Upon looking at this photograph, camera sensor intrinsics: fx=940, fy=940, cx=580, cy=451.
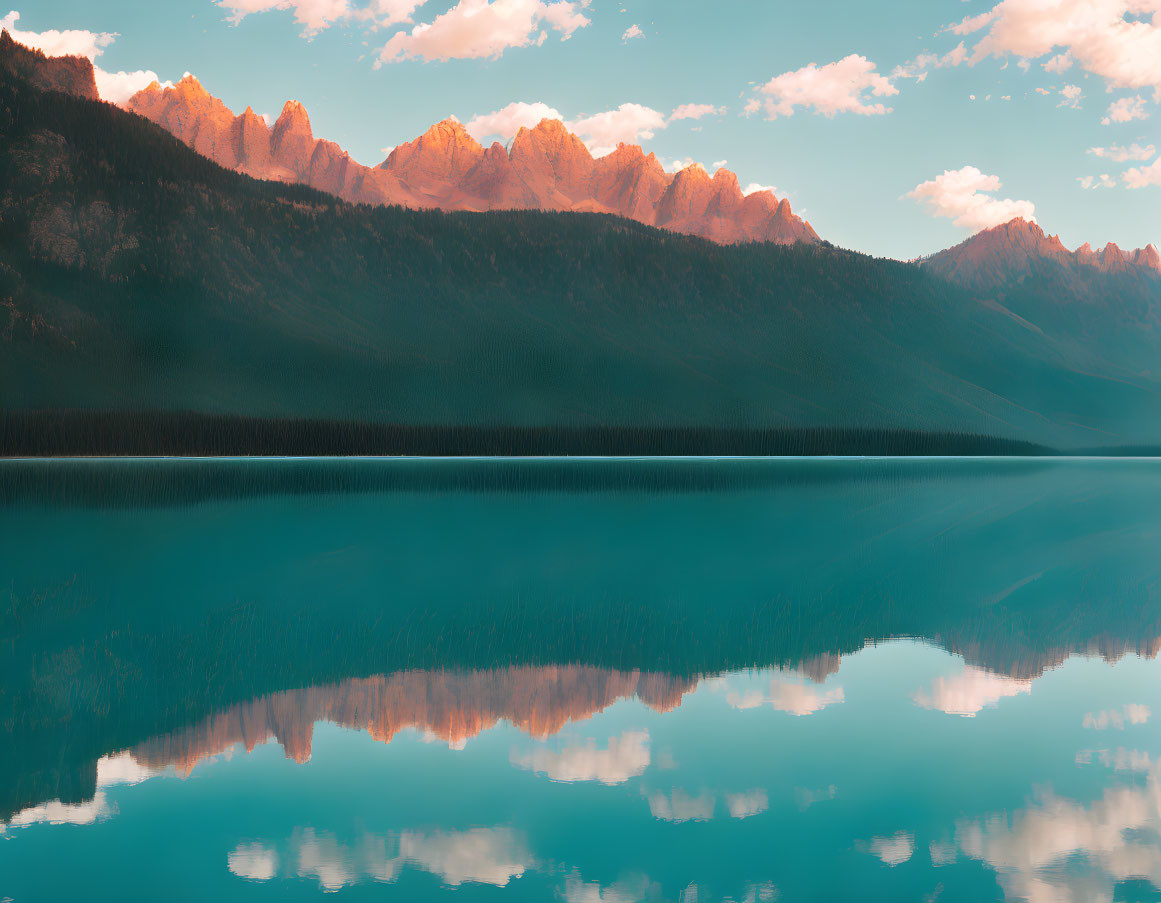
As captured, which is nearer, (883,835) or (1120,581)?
(883,835)

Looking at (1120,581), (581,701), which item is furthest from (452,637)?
(1120,581)

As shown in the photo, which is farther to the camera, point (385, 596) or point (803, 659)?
point (385, 596)

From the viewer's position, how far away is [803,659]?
52.3 feet

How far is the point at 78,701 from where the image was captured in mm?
12500

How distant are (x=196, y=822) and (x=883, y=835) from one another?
640 cm

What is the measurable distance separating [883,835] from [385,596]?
47.3 feet

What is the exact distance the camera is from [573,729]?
463 inches

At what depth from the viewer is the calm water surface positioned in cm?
805

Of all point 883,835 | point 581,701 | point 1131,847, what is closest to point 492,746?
point 581,701

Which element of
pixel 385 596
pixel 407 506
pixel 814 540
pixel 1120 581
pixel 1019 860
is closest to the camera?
pixel 1019 860

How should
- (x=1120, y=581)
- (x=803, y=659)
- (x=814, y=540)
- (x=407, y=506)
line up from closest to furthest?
(x=803, y=659) < (x=1120, y=581) < (x=814, y=540) < (x=407, y=506)

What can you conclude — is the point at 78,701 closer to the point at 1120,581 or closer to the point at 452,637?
the point at 452,637

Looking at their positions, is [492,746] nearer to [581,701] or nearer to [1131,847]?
[581,701]

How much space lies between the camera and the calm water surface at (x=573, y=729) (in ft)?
26.4
